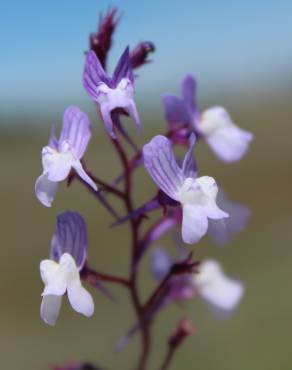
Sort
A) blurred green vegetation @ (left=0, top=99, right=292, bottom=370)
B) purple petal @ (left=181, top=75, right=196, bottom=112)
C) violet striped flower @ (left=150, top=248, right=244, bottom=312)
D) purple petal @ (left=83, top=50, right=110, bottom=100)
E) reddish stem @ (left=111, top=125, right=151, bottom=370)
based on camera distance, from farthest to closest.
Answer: blurred green vegetation @ (left=0, top=99, right=292, bottom=370)
violet striped flower @ (left=150, top=248, right=244, bottom=312)
purple petal @ (left=181, top=75, right=196, bottom=112)
reddish stem @ (left=111, top=125, right=151, bottom=370)
purple petal @ (left=83, top=50, right=110, bottom=100)

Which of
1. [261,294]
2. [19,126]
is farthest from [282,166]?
[19,126]

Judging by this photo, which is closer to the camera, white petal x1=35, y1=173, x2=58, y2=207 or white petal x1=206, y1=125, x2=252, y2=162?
white petal x1=35, y1=173, x2=58, y2=207

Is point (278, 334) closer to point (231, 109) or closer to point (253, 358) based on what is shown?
point (253, 358)

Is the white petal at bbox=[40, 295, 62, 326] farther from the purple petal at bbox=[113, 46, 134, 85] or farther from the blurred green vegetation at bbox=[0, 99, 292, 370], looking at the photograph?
the blurred green vegetation at bbox=[0, 99, 292, 370]

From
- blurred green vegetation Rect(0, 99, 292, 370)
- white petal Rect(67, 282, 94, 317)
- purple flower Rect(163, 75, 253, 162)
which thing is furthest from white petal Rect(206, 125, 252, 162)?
blurred green vegetation Rect(0, 99, 292, 370)

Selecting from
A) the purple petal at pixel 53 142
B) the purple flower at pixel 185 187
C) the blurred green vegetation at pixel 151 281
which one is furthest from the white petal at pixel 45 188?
the blurred green vegetation at pixel 151 281

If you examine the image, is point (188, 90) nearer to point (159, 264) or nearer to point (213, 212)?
point (213, 212)

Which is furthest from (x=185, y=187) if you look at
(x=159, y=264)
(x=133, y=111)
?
(x=159, y=264)
